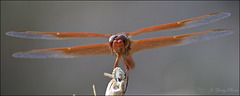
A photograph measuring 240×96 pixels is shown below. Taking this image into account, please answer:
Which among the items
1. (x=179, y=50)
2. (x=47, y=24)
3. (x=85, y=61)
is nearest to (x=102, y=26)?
→ (x=85, y=61)

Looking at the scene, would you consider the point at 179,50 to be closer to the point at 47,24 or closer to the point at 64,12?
the point at 64,12

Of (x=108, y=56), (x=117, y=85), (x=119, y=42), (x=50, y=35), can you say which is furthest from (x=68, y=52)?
(x=108, y=56)

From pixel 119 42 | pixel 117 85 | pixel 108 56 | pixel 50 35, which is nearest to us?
pixel 117 85

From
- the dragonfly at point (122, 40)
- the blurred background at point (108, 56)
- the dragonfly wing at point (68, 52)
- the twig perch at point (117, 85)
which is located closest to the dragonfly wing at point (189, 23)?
the dragonfly at point (122, 40)

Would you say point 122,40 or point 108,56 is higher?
point 122,40

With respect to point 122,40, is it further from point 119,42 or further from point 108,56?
point 108,56

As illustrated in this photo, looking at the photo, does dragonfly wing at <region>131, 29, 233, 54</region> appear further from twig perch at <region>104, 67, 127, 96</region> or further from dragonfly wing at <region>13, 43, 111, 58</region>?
twig perch at <region>104, 67, 127, 96</region>
